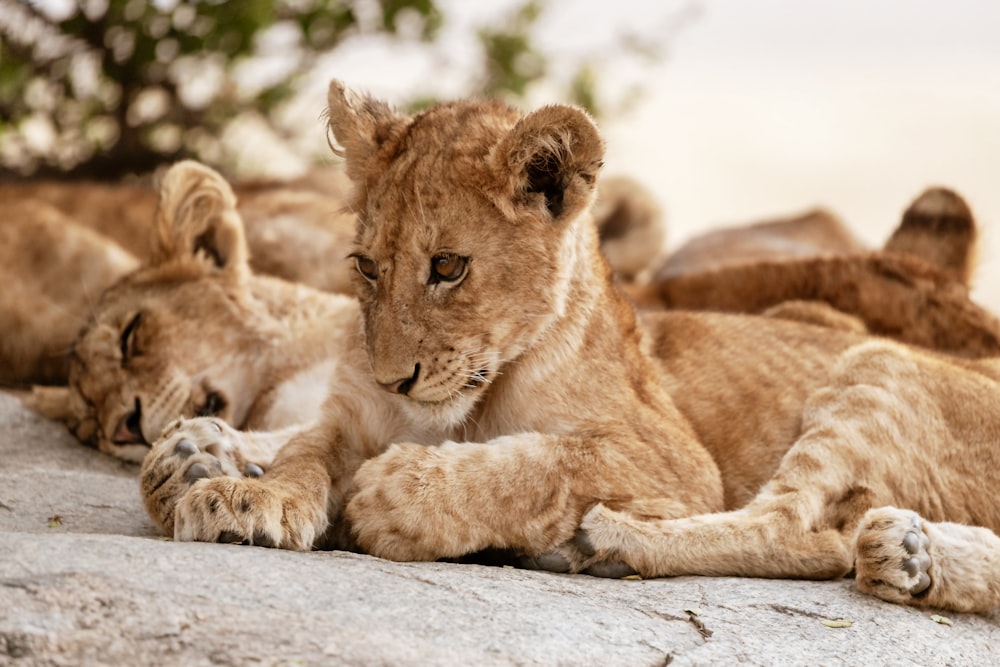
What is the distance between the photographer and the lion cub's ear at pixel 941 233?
218 inches

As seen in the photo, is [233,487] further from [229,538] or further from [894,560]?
[894,560]

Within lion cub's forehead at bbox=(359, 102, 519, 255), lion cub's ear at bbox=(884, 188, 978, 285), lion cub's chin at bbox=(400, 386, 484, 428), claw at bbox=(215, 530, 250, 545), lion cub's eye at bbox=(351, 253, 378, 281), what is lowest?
claw at bbox=(215, 530, 250, 545)

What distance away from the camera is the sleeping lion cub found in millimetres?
2881

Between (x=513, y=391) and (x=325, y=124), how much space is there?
0.88 m

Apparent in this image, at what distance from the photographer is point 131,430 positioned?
4.24m

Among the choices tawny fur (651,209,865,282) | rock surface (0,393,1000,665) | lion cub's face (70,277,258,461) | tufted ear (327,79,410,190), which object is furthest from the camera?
tawny fur (651,209,865,282)

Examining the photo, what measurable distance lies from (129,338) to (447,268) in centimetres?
177

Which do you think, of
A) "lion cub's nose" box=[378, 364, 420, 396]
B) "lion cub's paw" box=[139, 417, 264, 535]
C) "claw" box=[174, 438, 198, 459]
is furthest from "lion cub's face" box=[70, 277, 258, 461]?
"lion cub's nose" box=[378, 364, 420, 396]

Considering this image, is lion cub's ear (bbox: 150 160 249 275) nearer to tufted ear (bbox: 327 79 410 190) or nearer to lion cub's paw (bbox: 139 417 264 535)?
tufted ear (bbox: 327 79 410 190)

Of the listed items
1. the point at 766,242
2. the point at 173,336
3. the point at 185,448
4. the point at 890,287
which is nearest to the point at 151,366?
the point at 173,336

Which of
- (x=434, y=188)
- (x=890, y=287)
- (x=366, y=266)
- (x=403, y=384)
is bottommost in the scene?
(x=403, y=384)

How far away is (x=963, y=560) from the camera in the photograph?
9.71 ft

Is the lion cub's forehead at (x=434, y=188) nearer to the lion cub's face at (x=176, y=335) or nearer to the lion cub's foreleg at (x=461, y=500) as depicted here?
the lion cub's foreleg at (x=461, y=500)

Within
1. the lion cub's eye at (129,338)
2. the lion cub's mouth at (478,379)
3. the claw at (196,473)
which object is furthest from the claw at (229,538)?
the lion cub's eye at (129,338)
